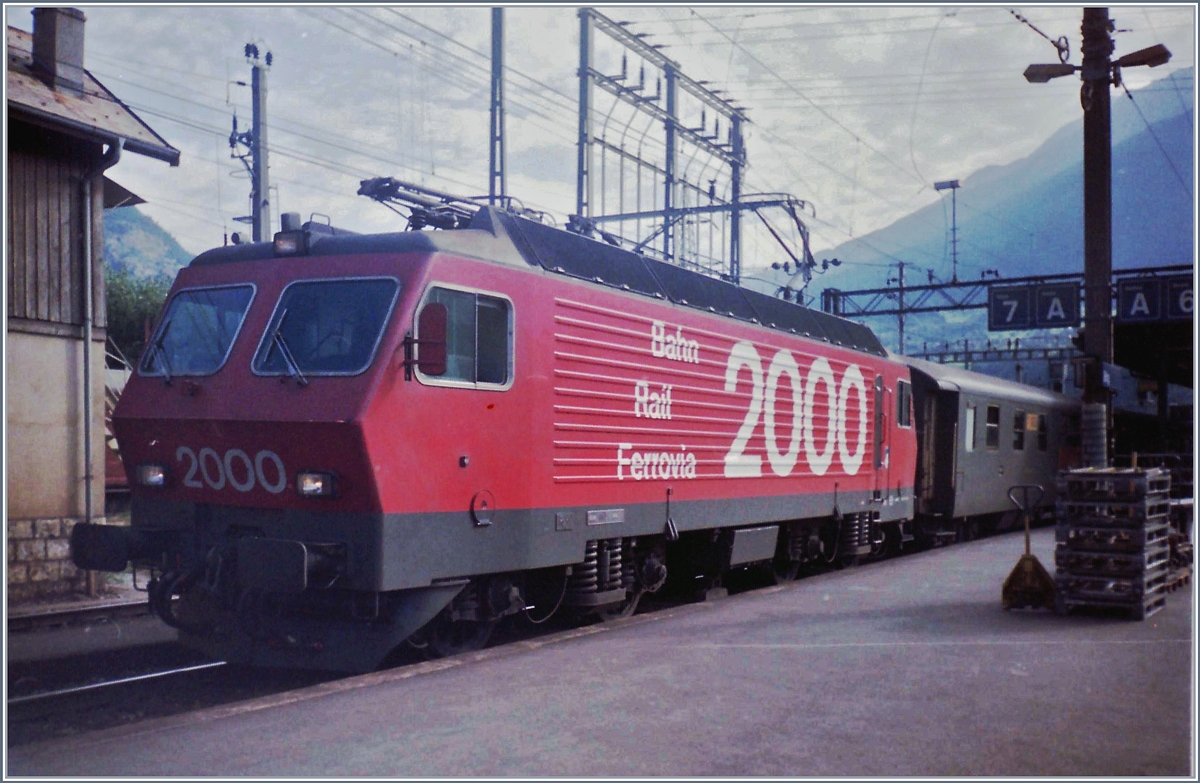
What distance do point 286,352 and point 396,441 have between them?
1143mm

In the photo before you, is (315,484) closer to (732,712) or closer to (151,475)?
(151,475)

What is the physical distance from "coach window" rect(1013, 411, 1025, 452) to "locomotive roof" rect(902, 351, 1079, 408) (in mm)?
341

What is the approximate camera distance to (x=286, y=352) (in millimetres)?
7199

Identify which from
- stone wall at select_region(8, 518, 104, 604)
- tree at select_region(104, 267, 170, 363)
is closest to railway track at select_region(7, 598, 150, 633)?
stone wall at select_region(8, 518, 104, 604)

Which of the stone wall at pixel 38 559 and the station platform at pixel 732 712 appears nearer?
the station platform at pixel 732 712

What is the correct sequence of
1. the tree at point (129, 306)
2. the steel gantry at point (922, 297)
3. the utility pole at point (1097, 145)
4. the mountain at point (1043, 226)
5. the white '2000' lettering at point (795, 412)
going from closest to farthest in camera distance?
the utility pole at point (1097, 145)
the white '2000' lettering at point (795, 412)
the steel gantry at point (922, 297)
the tree at point (129, 306)
the mountain at point (1043, 226)

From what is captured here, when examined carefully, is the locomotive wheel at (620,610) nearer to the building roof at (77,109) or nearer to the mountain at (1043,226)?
the building roof at (77,109)

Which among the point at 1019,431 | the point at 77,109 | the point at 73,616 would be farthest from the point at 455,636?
the point at 1019,431

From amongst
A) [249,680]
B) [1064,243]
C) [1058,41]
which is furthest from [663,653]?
[1064,243]

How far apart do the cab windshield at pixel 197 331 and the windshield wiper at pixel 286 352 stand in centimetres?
44

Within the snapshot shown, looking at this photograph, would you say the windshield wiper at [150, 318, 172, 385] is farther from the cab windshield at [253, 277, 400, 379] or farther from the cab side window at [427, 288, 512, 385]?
the cab side window at [427, 288, 512, 385]

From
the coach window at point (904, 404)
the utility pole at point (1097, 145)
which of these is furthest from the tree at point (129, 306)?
the utility pole at point (1097, 145)

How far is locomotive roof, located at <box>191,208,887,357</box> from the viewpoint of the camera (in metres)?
7.37

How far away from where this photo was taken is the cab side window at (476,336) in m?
7.26
